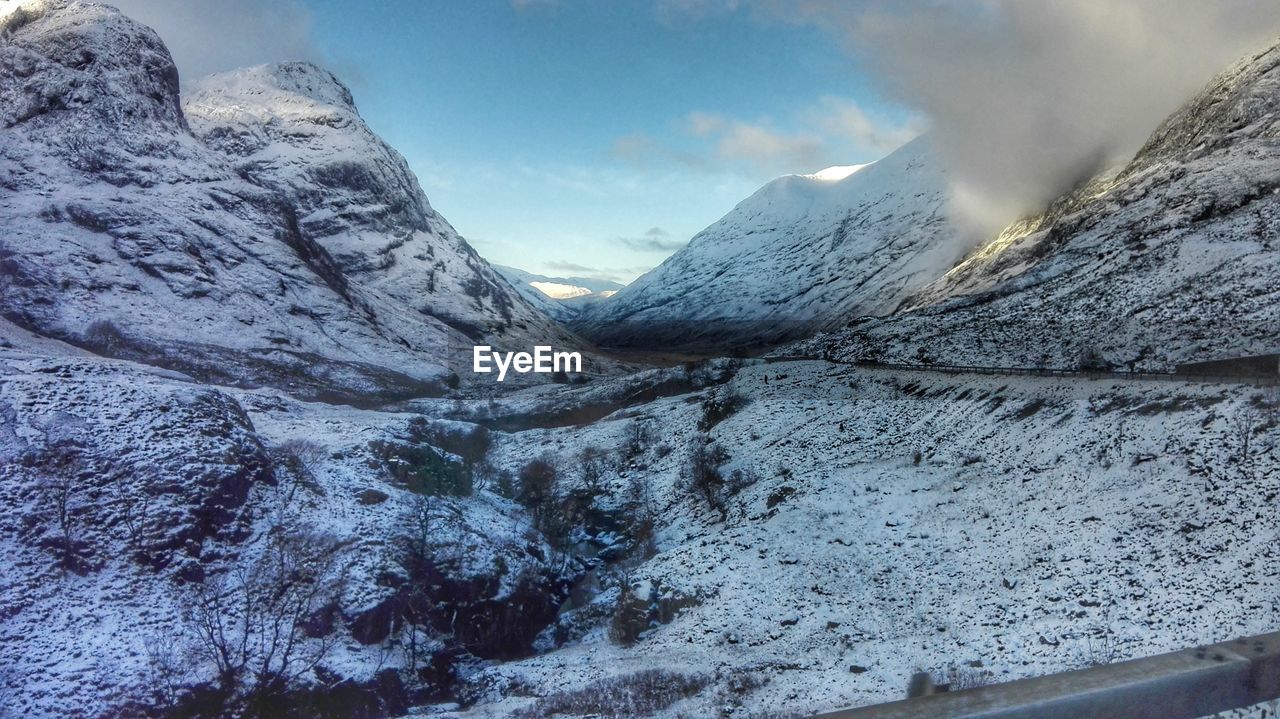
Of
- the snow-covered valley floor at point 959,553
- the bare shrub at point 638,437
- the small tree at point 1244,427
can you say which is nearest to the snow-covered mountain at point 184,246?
the bare shrub at point 638,437

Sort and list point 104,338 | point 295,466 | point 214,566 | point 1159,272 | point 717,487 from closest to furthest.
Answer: point 214,566, point 295,466, point 717,487, point 1159,272, point 104,338

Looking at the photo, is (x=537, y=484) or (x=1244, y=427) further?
(x=537, y=484)

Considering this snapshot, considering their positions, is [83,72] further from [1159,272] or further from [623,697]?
[1159,272]

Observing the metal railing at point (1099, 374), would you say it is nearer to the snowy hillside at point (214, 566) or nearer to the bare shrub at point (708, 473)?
the bare shrub at point (708, 473)

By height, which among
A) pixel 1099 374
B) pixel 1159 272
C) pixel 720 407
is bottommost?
pixel 720 407

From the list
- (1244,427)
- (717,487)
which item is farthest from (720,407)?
(1244,427)

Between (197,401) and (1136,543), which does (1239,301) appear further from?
(197,401)

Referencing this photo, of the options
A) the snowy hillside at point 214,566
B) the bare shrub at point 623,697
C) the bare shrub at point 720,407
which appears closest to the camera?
the bare shrub at point 623,697
